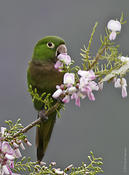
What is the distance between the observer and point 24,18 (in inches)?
69.7

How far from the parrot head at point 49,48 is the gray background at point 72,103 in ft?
2.03

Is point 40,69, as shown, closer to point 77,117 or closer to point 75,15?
point 77,117

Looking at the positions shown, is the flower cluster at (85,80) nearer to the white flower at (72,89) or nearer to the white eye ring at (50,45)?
the white flower at (72,89)

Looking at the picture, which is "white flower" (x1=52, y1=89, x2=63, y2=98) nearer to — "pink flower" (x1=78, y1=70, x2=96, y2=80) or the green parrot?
"pink flower" (x1=78, y1=70, x2=96, y2=80)

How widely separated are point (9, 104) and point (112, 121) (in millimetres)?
543

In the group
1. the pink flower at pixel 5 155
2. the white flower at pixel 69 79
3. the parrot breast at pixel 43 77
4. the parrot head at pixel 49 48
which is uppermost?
the parrot head at pixel 49 48

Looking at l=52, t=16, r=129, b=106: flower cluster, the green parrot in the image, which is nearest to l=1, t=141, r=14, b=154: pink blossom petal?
l=52, t=16, r=129, b=106: flower cluster

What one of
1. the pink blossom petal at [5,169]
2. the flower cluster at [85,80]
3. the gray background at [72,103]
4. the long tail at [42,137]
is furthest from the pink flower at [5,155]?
the gray background at [72,103]

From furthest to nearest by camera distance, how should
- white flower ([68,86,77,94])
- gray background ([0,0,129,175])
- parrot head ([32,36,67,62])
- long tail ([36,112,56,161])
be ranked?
gray background ([0,0,129,175]) < long tail ([36,112,56,161]) < parrot head ([32,36,67,62]) < white flower ([68,86,77,94])

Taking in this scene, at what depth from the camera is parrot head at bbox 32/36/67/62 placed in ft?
1.95

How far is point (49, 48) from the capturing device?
63cm

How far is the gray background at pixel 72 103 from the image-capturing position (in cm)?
146

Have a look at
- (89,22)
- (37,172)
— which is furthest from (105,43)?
(89,22)

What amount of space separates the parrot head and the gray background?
62cm
